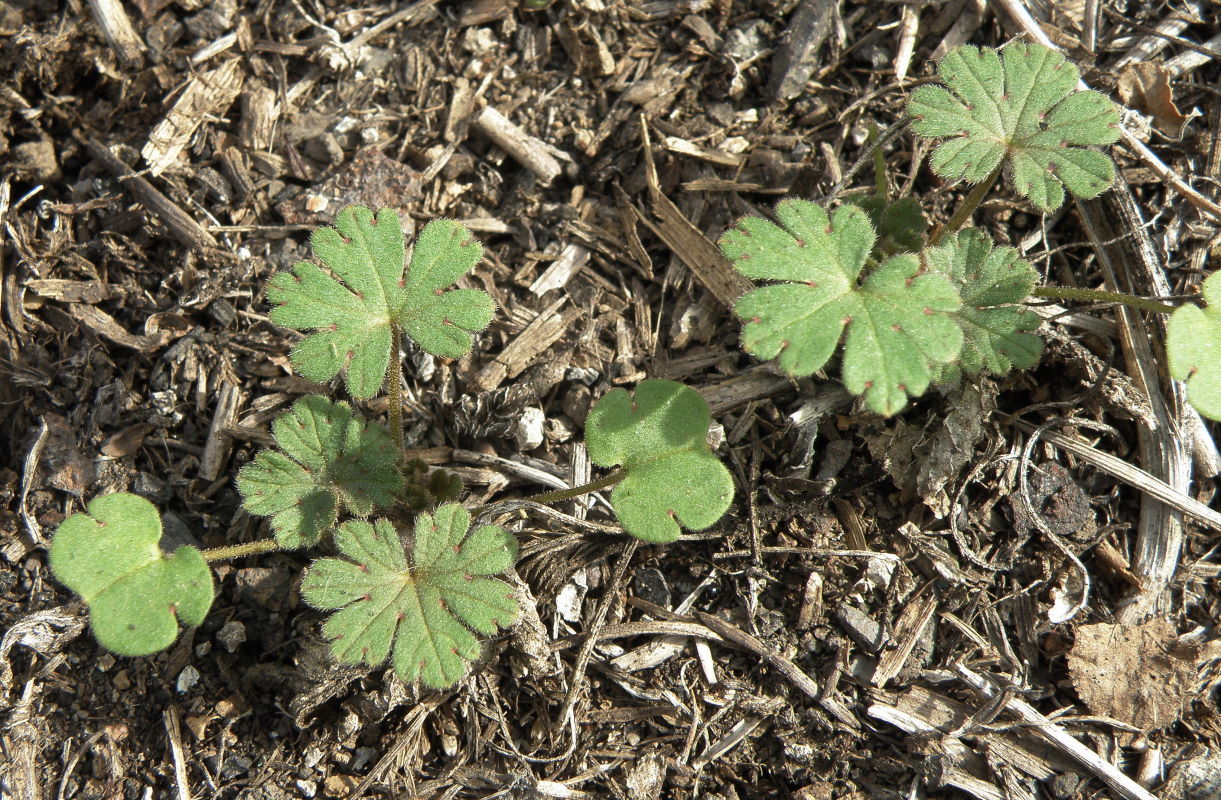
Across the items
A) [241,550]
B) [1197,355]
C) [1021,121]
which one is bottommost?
[241,550]

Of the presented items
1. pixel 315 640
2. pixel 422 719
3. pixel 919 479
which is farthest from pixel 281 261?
pixel 919 479

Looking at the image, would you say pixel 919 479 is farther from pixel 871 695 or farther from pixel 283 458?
pixel 283 458

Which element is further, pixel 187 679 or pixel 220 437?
pixel 220 437

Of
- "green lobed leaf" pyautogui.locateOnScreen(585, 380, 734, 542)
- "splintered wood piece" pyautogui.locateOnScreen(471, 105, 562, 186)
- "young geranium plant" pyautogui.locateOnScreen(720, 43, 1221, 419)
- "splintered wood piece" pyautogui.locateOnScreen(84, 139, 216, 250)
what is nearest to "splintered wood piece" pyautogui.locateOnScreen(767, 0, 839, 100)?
"young geranium plant" pyautogui.locateOnScreen(720, 43, 1221, 419)

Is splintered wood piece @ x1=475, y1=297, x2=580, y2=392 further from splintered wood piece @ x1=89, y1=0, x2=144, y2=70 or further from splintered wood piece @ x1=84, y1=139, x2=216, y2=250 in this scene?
splintered wood piece @ x1=89, y1=0, x2=144, y2=70

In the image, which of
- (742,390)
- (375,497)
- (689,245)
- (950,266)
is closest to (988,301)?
(950,266)

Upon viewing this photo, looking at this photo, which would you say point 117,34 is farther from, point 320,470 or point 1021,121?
point 1021,121

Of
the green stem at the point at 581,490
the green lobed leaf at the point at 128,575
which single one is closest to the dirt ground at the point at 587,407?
the green stem at the point at 581,490
